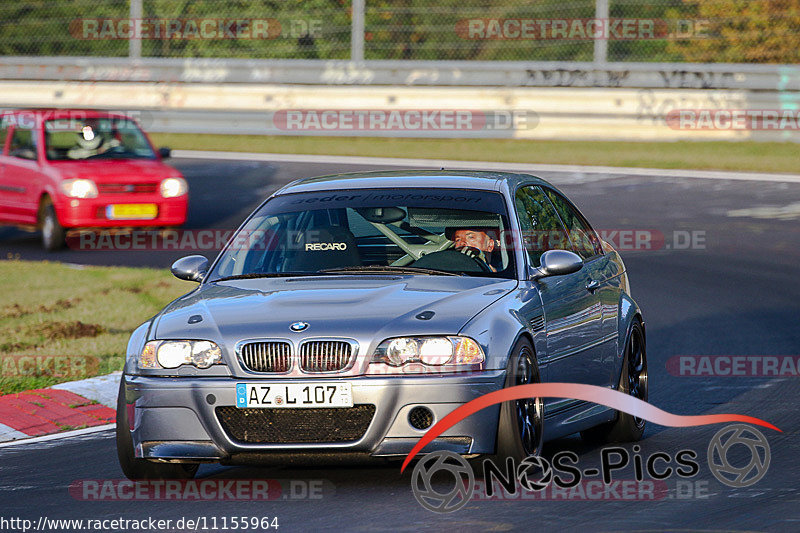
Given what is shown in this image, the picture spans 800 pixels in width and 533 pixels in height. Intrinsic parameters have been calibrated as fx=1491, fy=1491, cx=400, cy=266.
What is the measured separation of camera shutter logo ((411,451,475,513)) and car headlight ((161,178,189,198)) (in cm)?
1174

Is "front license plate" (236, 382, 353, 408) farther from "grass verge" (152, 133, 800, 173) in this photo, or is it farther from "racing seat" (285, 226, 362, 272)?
"grass verge" (152, 133, 800, 173)

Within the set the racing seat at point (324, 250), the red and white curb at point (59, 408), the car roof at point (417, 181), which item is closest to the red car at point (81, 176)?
the red and white curb at point (59, 408)

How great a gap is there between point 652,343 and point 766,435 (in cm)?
385

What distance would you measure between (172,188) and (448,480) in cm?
1193

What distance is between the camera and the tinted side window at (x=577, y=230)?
8523 millimetres

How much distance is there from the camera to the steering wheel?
7.45 meters

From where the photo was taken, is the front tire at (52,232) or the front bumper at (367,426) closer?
the front bumper at (367,426)

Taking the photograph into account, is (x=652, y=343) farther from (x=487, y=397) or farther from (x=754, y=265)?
(x=487, y=397)

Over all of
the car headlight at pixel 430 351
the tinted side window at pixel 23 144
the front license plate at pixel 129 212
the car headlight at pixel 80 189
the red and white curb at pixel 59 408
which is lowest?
the front license plate at pixel 129 212

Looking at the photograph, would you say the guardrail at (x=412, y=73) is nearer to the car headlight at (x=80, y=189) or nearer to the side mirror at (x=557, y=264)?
the car headlight at (x=80, y=189)

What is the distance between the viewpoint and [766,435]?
810 centimetres

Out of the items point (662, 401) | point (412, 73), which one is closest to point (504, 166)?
point (412, 73)

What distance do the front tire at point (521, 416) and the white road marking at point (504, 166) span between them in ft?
42.9

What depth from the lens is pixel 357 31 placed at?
24.6 m
